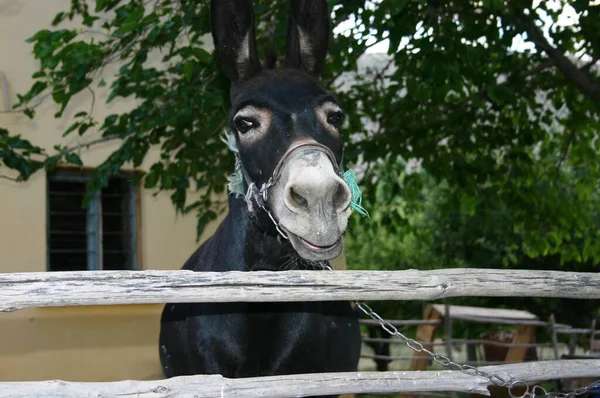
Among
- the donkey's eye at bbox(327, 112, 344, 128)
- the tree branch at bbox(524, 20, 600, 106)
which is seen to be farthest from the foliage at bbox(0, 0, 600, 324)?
the donkey's eye at bbox(327, 112, 344, 128)

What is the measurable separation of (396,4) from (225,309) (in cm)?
202

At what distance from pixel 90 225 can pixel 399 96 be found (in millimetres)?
3402

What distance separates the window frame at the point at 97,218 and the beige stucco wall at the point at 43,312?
0.18 meters

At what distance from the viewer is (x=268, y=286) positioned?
2770mm

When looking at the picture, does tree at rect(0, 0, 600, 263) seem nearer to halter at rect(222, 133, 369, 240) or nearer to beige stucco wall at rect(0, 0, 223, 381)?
beige stucco wall at rect(0, 0, 223, 381)

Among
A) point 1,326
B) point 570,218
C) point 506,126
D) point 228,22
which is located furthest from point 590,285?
point 1,326

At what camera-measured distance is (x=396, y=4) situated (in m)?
4.56

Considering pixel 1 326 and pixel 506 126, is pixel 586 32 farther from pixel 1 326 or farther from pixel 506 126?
pixel 1 326

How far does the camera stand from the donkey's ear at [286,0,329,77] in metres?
4.03

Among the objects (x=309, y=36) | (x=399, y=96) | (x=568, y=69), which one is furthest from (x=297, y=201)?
(x=399, y=96)

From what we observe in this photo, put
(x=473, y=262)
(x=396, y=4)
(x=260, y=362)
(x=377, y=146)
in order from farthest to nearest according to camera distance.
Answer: (x=473, y=262) < (x=377, y=146) < (x=396, y=4) < (x=260, y=362)

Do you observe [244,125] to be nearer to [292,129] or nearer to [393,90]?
[292,129]

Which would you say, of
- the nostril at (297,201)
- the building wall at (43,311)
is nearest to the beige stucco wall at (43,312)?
the building wall at (43,311)

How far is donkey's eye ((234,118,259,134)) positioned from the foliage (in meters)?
1.25
